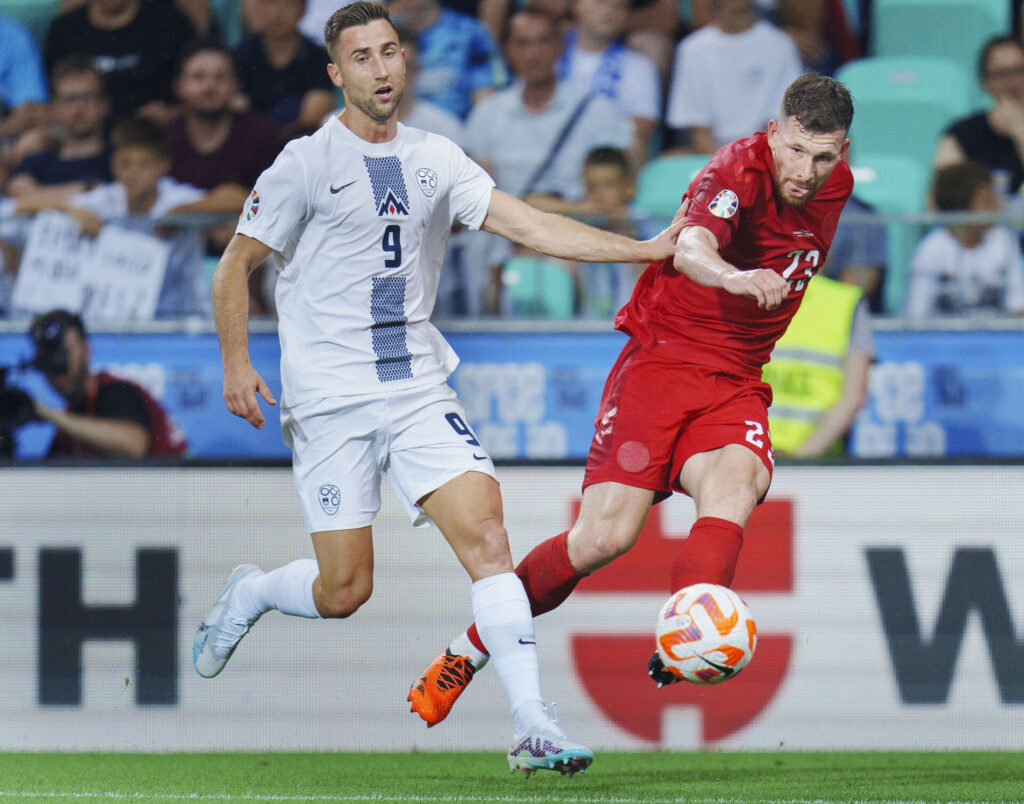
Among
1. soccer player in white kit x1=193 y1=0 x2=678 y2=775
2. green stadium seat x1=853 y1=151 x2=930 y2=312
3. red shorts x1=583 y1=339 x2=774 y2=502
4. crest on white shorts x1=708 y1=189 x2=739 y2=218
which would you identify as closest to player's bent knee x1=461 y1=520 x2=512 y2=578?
soccer player in white kit x1=193 y1=0 x2=678 y2=775

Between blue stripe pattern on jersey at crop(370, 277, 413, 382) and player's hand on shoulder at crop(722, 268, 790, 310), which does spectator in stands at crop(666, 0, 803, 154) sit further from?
player's hand on shoulder at crop(722, 268, 790, 310)

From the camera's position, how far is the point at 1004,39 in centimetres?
762

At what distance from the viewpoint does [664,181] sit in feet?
24.4

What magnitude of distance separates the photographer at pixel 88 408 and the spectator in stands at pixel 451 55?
8.25 ft

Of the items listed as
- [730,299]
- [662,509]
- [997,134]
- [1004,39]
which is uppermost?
[1004,39]

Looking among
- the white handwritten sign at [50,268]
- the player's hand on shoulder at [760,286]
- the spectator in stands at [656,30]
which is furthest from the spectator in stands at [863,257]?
the white handwritten sign at [50,268]

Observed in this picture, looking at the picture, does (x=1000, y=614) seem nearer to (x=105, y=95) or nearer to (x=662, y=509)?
(x=662, y=509)

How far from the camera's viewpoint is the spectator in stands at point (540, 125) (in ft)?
24.0

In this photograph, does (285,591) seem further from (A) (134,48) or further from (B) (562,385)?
(A) (134,48)

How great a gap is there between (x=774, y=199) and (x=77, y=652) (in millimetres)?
3073

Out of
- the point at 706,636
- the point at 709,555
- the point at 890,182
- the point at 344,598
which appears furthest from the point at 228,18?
the point at 706,636

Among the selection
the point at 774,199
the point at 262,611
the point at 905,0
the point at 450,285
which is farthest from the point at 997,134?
the point at 262,611

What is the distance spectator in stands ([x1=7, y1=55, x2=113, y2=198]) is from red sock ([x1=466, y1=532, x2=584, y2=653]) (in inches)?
176

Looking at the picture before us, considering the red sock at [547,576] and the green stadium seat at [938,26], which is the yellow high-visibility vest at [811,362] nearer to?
the red sock at [547,576]
